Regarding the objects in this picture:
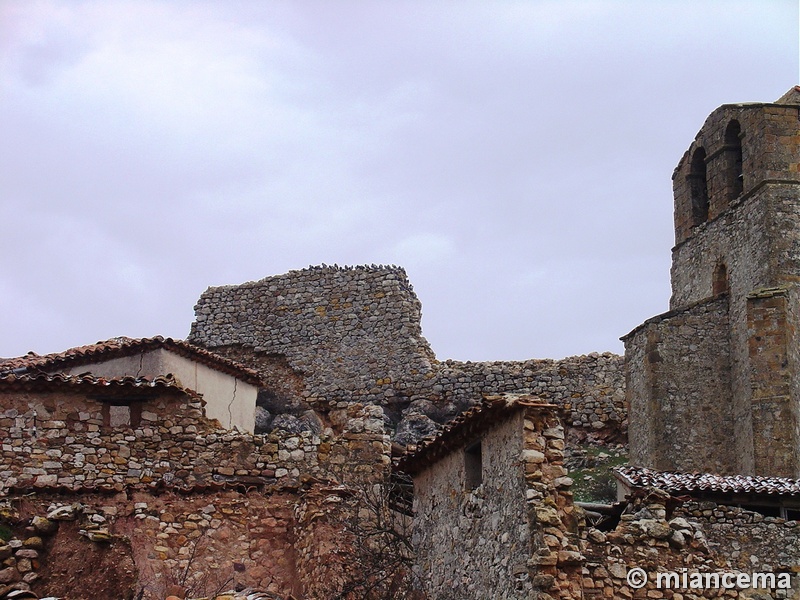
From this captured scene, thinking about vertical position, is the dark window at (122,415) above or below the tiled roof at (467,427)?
above

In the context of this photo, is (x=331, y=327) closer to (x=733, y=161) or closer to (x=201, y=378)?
(x=201, y=378)

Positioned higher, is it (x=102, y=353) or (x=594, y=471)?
(x=102, y=353)

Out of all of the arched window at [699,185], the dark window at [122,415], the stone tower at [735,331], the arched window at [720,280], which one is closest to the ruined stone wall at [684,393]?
the stone tower at [735,331]

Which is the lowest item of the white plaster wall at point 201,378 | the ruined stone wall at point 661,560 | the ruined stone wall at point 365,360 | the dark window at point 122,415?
the ruined stone wall at point 661,560

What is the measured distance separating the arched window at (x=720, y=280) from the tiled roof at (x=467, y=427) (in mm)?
11500

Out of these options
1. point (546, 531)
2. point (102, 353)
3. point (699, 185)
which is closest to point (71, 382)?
point (102, 353)

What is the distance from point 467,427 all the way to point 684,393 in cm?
1115

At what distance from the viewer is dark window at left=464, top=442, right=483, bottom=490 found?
16.5 metres

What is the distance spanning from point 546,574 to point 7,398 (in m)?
9.49

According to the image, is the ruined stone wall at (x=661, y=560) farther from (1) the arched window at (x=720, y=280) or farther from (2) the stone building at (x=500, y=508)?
(1) the arched window at (x=720, y=280)

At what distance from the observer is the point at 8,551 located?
53.1ft

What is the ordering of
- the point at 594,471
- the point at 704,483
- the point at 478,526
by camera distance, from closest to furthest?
1. the point at 478,526
2. the point at 704,483
3. the point at 594,471

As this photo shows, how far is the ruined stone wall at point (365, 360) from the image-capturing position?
101ft

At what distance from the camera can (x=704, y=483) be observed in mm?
18797
